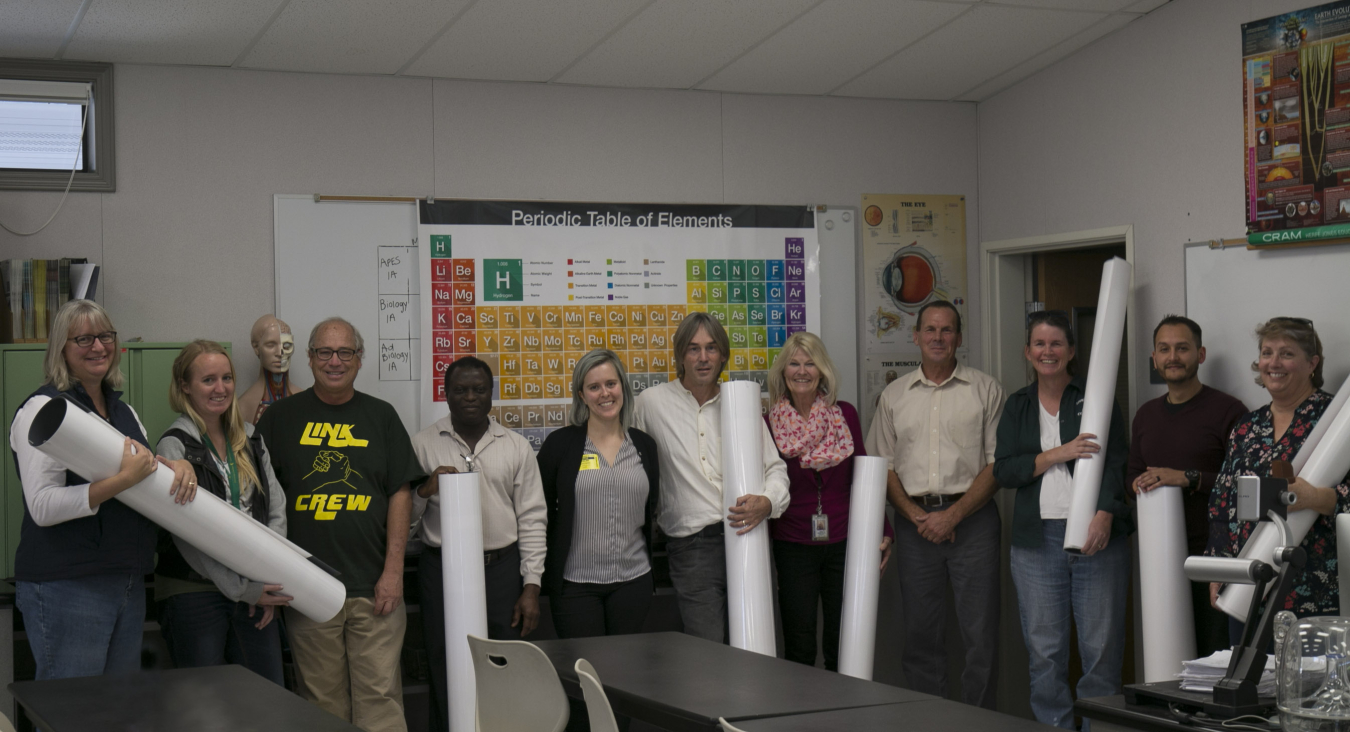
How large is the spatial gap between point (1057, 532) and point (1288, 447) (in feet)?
2.97

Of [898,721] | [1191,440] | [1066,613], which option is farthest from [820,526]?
[898,721]

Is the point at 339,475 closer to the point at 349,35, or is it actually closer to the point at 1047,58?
the point at 349,35

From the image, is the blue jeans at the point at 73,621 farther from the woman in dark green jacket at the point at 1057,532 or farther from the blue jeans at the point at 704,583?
the woman in dark green jacket at the point at 1057,532

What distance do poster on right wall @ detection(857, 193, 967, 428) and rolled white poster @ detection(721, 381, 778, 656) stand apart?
4.79ft

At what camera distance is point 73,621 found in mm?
3092

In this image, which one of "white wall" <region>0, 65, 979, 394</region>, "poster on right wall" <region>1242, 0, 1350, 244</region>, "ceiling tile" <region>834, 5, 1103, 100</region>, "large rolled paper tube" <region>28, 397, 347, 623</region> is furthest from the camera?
"white wall" <region>0, 65, 979, 394</region>

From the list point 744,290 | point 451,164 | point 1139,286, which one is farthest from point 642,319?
point 1139,286

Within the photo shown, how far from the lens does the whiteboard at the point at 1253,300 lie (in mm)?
3568

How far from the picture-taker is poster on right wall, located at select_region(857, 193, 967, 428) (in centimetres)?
523

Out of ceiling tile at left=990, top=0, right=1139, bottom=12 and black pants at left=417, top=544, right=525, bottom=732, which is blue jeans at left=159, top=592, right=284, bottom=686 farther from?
ceiling tile at left=990, top=0, right=1139, bottom=12

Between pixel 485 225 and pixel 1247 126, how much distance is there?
9.42ft

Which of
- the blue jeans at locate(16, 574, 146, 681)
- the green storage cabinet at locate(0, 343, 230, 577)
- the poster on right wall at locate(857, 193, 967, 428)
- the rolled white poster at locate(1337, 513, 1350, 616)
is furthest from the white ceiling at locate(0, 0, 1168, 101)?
the rolled white poster at locate(1337, 513, 1350, 616)

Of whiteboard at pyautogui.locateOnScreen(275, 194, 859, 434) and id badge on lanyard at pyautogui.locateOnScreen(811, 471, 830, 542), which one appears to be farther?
whiteboard at pyautogui.locateOnScreen(275, 194, 859, 434)

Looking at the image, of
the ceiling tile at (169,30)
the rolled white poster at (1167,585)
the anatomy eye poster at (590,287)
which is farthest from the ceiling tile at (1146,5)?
the ceiling tile at (169,30)
